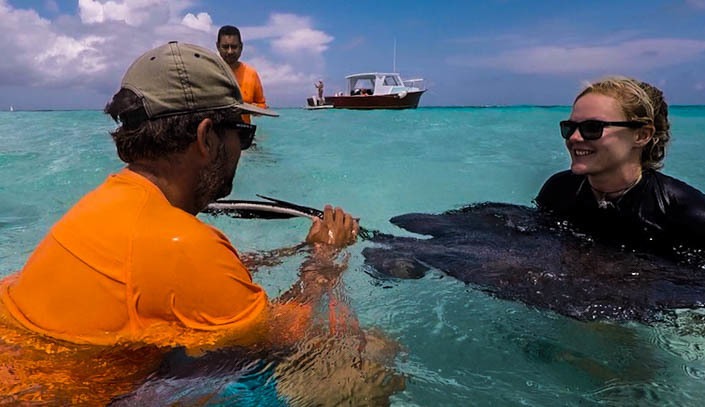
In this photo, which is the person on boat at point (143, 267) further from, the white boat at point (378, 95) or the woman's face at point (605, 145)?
the white boat at point (378, 95)

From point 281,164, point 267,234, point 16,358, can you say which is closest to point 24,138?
point 281,164

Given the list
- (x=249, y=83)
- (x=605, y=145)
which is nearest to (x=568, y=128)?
(x=605, y=145)

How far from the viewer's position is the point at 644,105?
3834 millimetres

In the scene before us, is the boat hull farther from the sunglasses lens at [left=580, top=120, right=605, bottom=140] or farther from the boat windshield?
the sunglasses lens at [left=580, top=120, right=605, bottom=140]

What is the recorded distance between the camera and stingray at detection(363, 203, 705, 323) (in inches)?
130

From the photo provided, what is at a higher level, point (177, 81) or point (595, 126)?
point (177, 81)

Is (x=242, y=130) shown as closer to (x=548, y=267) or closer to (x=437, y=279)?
(x=437, y=279)

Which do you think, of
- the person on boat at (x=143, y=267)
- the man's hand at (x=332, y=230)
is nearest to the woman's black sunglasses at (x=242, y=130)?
the person on boat at (x=143, y=267)

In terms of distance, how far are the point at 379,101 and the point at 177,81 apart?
3834 cm

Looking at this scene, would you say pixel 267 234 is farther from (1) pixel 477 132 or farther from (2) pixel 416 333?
(1) pixel 477 132

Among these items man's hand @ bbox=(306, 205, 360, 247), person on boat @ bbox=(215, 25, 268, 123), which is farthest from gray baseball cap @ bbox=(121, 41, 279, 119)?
person on boat @ bbox=(215, 25, 268, 123)

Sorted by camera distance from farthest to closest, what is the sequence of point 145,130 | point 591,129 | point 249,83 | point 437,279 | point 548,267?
point 249,83
point 437,279
point 591,129
point 548,267
point 145,130

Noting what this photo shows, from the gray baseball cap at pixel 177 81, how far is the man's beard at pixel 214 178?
0.20 meters

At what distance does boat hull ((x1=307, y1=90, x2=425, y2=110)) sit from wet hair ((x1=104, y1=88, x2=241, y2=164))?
37.9 meters
